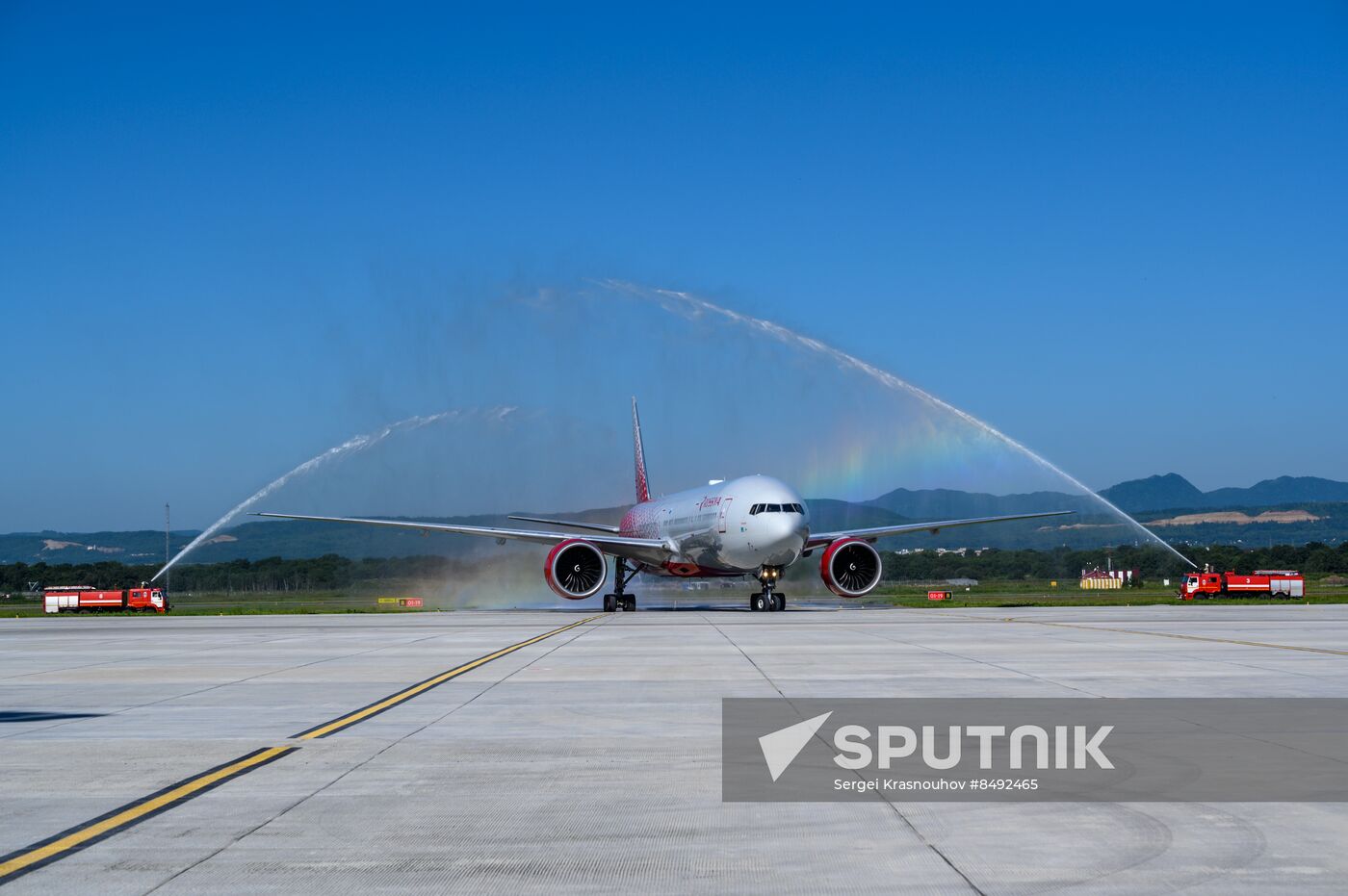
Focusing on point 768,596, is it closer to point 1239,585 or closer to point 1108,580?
point 1239,585

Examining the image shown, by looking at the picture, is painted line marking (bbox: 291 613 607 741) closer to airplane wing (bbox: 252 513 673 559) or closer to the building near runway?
airplane wing (bbox: 252 513 673 559)

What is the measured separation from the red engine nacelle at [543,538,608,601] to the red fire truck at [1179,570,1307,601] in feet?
98.1

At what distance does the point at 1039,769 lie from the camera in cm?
1042

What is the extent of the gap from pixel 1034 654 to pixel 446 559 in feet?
164

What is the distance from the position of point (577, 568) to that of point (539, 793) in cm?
4265

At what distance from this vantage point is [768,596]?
2069 inches

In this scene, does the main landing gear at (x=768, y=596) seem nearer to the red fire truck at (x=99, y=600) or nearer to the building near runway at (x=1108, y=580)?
the red fire truck at (x=99, y=600)

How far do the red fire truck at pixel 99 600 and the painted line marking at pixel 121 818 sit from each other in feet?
182

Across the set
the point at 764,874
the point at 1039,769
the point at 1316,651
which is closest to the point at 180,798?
the point at 764,874

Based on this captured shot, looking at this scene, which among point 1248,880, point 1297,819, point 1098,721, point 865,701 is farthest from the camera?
point 865,701

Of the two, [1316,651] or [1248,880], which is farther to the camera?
[1316,651]

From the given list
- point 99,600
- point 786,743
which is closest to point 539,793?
point 786,743

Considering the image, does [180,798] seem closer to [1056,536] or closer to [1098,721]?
[1098,721]

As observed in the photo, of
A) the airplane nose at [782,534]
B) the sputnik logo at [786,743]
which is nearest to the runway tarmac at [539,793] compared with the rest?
the sputnik logo at [786,743]
